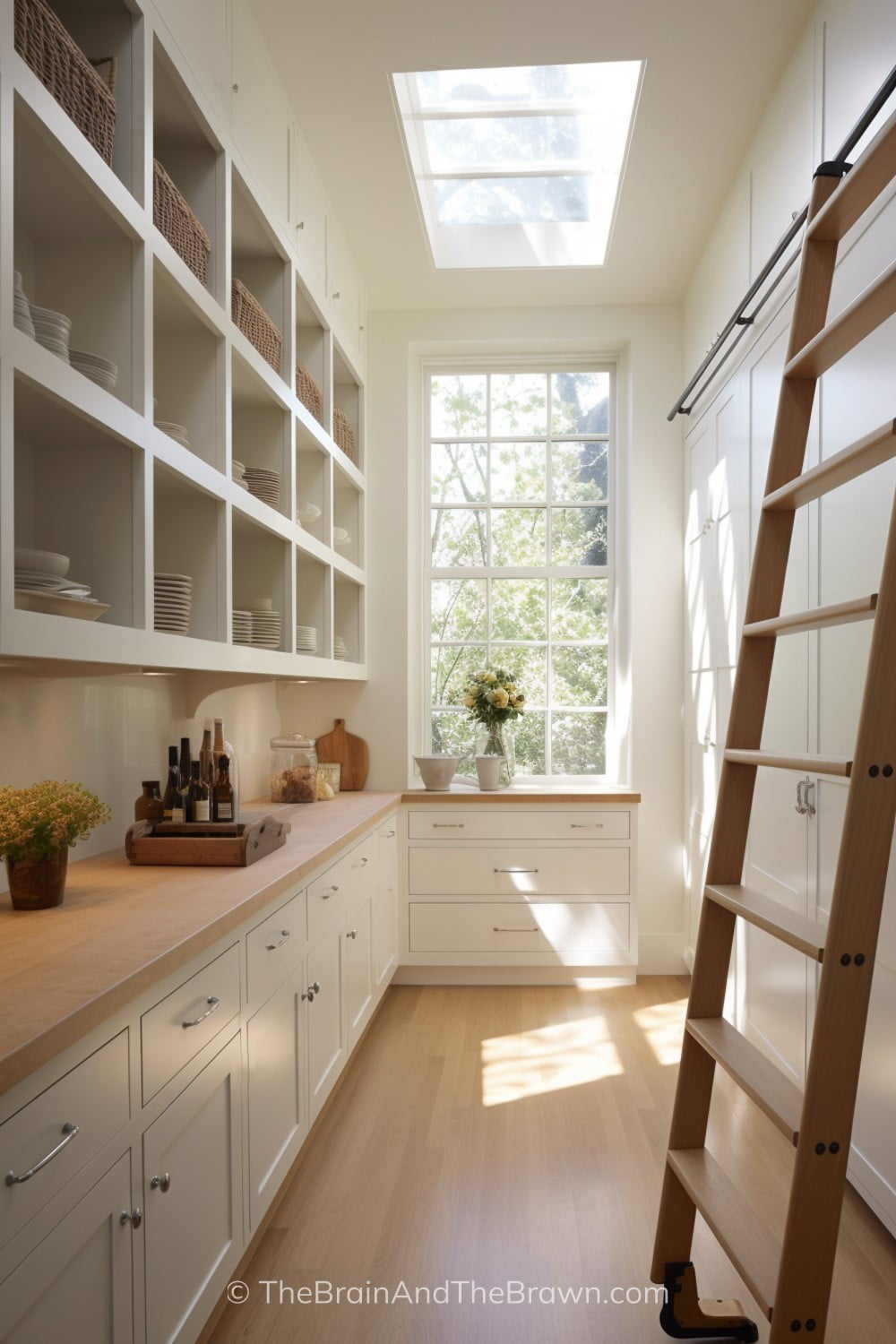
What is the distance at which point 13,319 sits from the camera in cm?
147

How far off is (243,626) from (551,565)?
2325 mm

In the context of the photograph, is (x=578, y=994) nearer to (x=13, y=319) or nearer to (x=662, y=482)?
(x=662, y=482)

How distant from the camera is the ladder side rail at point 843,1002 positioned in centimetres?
142

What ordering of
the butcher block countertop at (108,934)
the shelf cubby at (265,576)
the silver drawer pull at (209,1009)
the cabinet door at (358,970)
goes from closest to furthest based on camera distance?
1. the butcher block countertop at (108,934)
2. the silver drawer pull at (209,1009)
3. the cabinet door at (358,970)
4. the shelf cubby at (265,576)

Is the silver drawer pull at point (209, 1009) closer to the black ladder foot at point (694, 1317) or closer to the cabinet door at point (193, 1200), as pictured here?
the cabinet door at point (193, 1200)

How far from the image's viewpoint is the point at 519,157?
3592mm

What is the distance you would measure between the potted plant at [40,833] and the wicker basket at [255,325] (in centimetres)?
144

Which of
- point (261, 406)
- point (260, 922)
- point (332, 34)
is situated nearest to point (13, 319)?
point (260, 922)

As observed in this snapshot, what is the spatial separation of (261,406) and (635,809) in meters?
2.36

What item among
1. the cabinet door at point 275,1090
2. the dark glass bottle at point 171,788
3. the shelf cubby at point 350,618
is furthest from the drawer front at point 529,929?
the dark glass bottle at point 171,788

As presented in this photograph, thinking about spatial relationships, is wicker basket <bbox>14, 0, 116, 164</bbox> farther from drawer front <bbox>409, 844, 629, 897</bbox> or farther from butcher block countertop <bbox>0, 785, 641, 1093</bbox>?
drawer front <bbox>409, 844, 629, 897</bbox>

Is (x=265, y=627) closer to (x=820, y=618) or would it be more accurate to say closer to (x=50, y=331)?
(x=50, y=331)

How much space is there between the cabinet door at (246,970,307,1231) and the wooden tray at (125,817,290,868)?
33 centimetres

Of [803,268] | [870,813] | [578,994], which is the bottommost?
[578,994]
